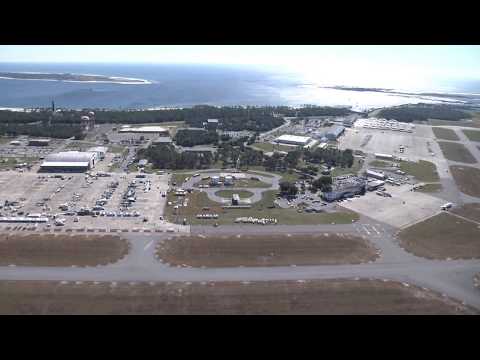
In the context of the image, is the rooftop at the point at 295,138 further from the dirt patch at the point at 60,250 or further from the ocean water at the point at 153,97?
the ocean water at the point at 153,97

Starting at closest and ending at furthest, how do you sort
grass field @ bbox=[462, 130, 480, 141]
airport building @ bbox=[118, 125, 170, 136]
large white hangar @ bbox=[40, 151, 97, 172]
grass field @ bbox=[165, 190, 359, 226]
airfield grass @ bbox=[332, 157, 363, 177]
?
grass field @ bbox=[165, 190, 359, 226] < large white hangar @ bbox=[40, 151, 97, 172] < airfield grass @ bbox=[332, 157, 363, 177] < airport building @ bbox=[118, 125, 170, 136] < grass field @ bbox=[462, 130, 480, 141]

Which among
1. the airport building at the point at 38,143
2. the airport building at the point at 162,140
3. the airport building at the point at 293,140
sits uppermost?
the airport building at the point at 293,140

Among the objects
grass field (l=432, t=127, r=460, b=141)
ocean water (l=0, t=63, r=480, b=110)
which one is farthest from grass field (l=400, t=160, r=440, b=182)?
ocean water (l=0, t=63, r=480, b=110)

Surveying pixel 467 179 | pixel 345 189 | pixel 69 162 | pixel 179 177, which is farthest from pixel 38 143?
pixel 467 179

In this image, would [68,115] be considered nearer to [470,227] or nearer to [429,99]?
[470,227]

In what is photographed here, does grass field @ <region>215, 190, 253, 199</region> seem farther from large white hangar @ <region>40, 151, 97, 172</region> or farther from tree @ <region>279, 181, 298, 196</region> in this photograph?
large white hangar @ <region>40, 151, 97, 172</region>

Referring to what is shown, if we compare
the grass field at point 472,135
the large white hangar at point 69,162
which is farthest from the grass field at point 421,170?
the large white hangar at point 69,162

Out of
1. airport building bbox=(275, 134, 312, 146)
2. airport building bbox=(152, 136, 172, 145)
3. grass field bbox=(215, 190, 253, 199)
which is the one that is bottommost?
grass field bbox=(215, 190, 253, 199)
